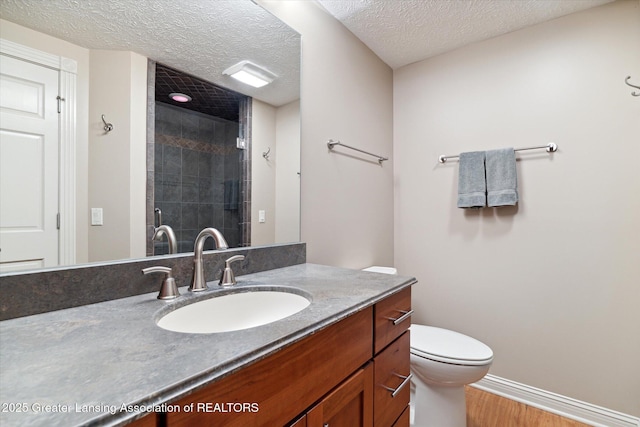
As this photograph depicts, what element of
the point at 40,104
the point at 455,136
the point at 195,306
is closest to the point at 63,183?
the point at 40,104

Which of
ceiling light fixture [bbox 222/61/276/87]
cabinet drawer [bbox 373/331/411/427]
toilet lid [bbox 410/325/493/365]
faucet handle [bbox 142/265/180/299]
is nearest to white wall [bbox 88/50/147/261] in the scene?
faucet handle [bbox 142/265/180/299]

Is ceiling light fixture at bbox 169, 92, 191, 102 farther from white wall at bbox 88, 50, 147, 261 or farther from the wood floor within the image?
the wood floor

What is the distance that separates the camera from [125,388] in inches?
16.0

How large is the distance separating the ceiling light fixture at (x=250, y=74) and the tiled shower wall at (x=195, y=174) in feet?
0.73

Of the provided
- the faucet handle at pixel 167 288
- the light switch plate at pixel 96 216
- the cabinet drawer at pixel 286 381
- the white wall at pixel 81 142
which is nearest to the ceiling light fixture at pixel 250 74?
the white wall at pixel 81 142

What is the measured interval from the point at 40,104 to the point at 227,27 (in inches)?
29.4

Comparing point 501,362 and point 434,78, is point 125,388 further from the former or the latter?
point 434,78

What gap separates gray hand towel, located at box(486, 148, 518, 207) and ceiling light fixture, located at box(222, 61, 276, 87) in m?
1.47

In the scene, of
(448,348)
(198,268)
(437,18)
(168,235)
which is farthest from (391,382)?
(437,18)

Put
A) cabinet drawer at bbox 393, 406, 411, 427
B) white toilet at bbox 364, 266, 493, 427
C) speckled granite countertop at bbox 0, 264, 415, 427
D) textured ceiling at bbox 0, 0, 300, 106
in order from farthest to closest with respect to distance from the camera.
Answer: white toilet at bbox 364, 266, 493, 427, cabinet drawer at bbox 393, 406, 411, 427, textured ceiling at bbox 0, 0, 300, 106, speckled granite countertop at bbox 0, 264, 415, 427

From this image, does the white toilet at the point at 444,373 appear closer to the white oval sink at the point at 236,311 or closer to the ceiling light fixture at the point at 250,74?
the white oval sink at the point at 236,311

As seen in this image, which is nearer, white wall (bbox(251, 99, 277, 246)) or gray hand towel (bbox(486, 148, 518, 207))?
white wall (bbox(251, 99, 277, 246))

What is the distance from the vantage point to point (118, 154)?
0.89m

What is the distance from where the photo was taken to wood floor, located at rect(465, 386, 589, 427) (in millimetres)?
1627
